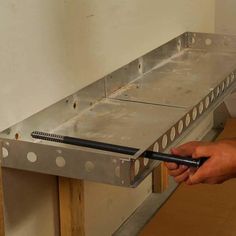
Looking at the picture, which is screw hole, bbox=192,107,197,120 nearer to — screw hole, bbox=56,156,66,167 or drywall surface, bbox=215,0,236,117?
screw hole, bbox=56,156,66,167

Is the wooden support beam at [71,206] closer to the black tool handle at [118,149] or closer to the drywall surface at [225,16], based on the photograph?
the black tool handle at [118,149]

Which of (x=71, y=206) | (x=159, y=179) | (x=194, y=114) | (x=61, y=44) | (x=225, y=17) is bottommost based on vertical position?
(x=159, y=179)

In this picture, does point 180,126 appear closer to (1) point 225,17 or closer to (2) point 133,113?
(2) point 133,113

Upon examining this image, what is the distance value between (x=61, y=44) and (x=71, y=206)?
0.44 m

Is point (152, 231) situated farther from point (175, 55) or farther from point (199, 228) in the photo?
point (175, 55)

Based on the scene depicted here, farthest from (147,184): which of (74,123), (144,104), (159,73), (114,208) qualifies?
(74,123)

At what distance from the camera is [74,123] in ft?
4.96

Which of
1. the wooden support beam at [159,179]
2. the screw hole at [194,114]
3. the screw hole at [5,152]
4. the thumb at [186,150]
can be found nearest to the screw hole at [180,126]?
the screw hole at [194,114]

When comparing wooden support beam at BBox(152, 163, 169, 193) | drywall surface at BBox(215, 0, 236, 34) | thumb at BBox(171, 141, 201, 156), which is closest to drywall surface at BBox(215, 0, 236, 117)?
drywall surface at BBox(215, 0, 236, 34)

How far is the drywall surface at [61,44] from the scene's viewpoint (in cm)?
126

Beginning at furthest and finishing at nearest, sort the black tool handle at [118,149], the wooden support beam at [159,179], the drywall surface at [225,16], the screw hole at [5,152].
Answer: the drywall surface at [225,16] < the wooden support beam at [159,179] < the screw hole at [5,152] < the black tool handle at [118,149]

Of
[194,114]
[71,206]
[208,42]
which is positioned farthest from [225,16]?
[71,206]

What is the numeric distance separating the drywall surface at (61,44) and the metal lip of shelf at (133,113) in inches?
1.5

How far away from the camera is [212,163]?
3.84ft
